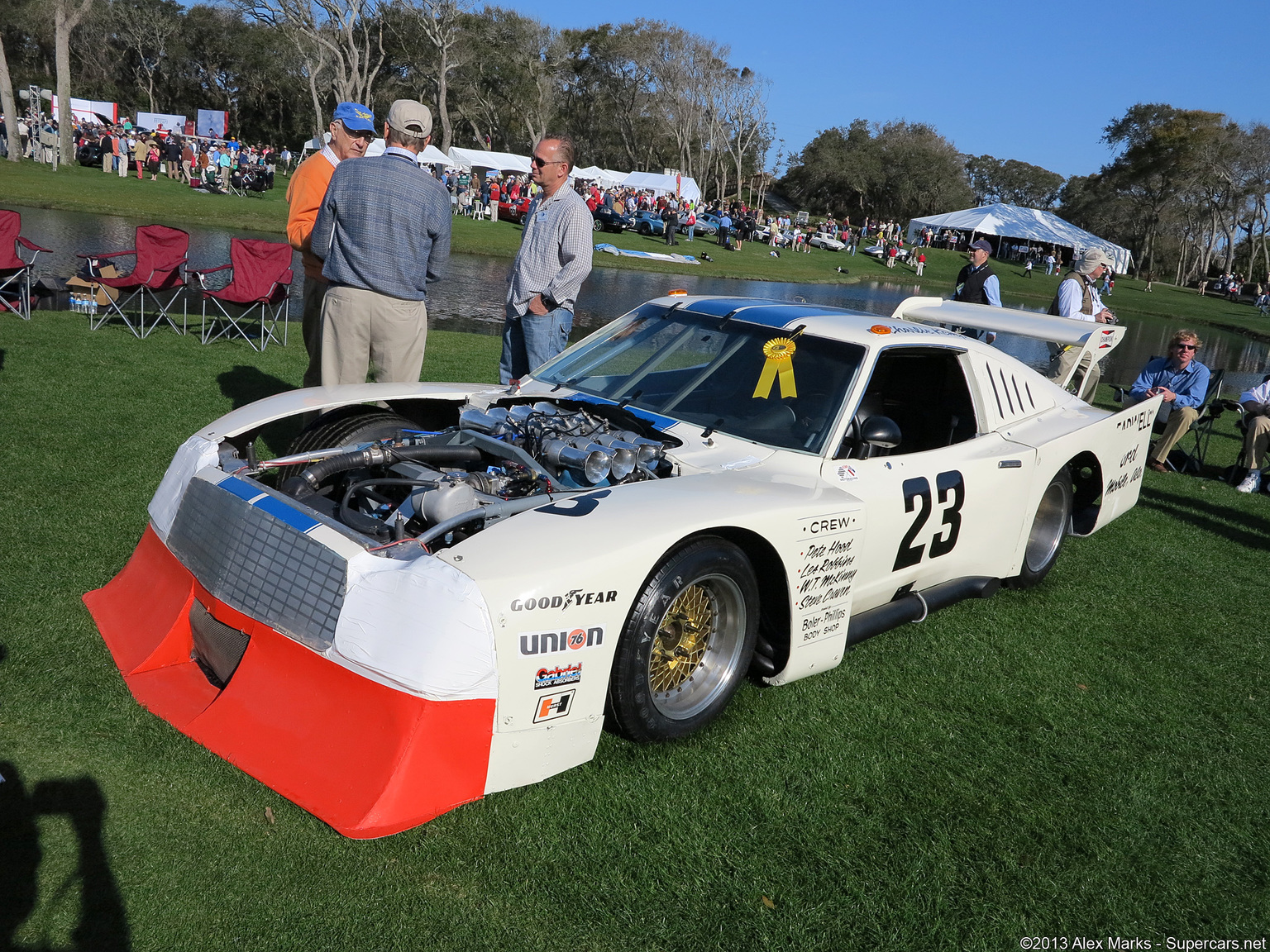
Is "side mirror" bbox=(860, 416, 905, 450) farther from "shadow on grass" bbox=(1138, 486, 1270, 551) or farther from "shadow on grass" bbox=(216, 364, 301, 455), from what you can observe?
"shadow on grass" bbox=(1138, 486, 1270, 551)

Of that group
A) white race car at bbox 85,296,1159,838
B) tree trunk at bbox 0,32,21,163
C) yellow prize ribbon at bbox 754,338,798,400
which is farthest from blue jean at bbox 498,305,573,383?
tree trunk at bbox 0,32,21,163

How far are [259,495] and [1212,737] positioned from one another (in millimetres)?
3833

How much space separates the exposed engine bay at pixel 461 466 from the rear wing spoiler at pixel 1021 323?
252 centimetres

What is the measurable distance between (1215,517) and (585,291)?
13644mm

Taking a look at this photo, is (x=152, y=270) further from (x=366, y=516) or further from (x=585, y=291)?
(x=585, y=291)

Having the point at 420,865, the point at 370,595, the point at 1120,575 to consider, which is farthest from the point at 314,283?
the point at 1120,575

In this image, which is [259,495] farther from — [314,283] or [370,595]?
[314,283]

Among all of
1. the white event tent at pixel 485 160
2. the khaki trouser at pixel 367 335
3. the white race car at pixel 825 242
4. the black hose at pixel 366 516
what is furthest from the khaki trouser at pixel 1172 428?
the white race car at pixel 825 242

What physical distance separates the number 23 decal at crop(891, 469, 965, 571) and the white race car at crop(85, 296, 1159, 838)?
14 mm

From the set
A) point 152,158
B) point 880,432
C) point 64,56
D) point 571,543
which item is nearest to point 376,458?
point 571,543

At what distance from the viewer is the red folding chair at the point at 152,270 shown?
9.13 meters

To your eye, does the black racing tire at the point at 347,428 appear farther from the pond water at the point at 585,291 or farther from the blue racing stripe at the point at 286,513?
the pond water at the point at 585,291

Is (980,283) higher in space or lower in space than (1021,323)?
higher

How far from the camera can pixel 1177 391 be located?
341 inches
